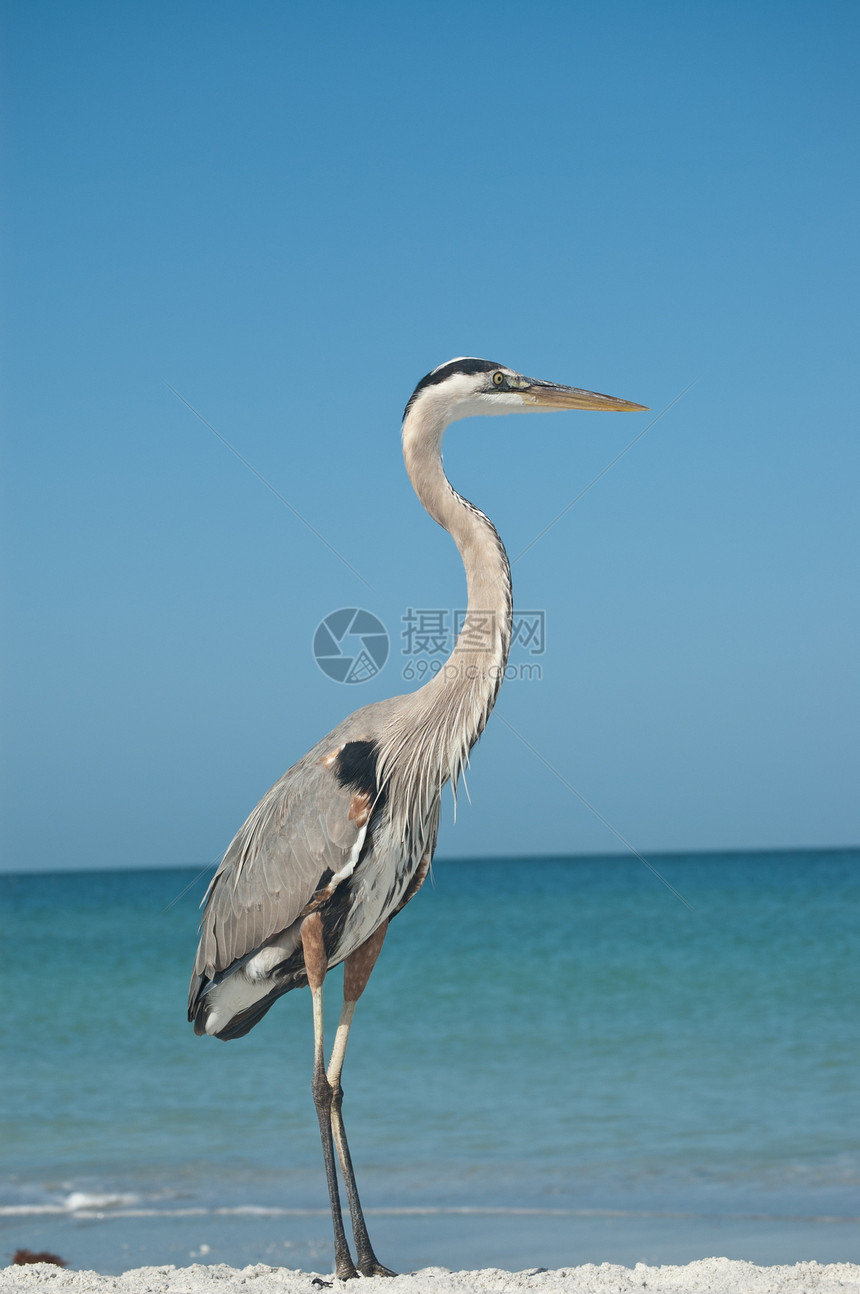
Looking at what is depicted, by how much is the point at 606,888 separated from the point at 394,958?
22.6 meters

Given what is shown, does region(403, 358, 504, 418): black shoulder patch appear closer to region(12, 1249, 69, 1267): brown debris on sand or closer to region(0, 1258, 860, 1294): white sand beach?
region(0, 1258, 860, 1294): white sand beach

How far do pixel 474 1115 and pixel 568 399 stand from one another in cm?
630

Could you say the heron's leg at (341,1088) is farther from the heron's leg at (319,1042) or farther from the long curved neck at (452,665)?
the long curved neck at (452,665)

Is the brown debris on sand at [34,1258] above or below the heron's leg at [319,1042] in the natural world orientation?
below

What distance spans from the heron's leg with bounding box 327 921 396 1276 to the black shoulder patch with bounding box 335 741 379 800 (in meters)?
0.56

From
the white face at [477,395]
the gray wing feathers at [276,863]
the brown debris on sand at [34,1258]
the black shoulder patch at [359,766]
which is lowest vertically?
the brown debris on sand at [34,1258]

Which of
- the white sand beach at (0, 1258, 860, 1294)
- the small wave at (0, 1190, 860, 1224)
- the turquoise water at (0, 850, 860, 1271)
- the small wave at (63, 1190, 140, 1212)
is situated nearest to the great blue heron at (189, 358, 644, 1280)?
the white sand beach at (0, 1258, 860, 1294)

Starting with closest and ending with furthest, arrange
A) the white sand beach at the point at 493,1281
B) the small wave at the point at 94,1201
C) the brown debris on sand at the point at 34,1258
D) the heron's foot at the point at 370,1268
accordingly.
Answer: the white sand beach at the point at 493,1281 → the heron's foot at the point at 370,1268 → the brown debris on sand at the point at 34,1258 → the small wave at the point at 94,1201

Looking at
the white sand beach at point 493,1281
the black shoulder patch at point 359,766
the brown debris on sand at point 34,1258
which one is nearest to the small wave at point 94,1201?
the brown debris on sand at point 34,1258

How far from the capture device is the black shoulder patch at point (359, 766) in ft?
13.3

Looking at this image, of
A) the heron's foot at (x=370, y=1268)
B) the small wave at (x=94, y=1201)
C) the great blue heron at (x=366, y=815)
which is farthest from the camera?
the small wave at (x=94, y=1201)

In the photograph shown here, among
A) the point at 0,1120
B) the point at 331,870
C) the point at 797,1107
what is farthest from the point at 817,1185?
the point at 0,1120

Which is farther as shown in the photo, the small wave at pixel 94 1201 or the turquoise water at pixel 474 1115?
the small wave at pixel 94 1201

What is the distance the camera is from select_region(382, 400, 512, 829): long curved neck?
160 inches
